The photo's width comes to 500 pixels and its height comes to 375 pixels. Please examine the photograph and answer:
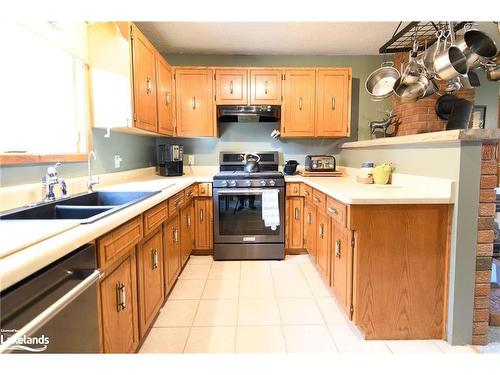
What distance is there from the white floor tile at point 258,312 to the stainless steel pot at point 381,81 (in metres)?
2.27

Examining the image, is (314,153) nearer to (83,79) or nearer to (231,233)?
(231,233)

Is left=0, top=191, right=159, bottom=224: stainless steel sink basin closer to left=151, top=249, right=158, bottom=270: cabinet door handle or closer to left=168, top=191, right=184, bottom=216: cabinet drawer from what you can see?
left=168, top=191, right=184, bottom=216: cabinet drawer

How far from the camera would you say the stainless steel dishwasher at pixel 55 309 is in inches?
25.0

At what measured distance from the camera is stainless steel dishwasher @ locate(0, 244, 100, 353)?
0.63 m

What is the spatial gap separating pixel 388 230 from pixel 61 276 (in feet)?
5.23

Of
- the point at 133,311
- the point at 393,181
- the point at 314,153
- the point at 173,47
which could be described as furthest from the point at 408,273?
the point at 173,47

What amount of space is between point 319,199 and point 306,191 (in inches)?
20.2

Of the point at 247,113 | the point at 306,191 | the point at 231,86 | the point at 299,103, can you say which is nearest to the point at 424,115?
the point at 299,103

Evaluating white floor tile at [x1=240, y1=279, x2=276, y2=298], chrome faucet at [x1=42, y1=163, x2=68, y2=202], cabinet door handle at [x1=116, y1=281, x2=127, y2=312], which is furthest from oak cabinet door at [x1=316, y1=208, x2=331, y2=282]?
chrome faucet at [x1=42, y1=163, x2=68, y2=202]

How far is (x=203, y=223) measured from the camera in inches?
117

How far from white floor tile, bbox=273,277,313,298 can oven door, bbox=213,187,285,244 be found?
0.54 meters

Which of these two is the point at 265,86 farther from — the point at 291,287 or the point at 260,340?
the point at 260,340

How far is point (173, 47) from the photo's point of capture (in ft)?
10.5
